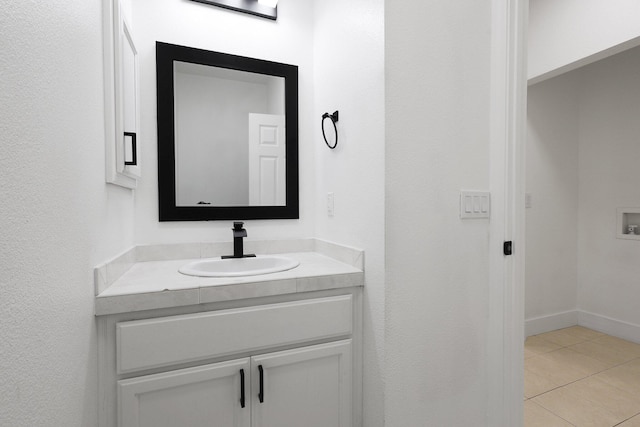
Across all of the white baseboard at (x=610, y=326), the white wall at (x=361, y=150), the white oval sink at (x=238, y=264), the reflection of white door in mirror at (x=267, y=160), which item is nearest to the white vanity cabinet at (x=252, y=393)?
the white wall at (x=361, y=150)

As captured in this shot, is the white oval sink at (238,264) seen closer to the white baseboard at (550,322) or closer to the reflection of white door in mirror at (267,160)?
the reflection of white door in mirror at (267,160)

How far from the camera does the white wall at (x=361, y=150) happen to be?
3.99 feet

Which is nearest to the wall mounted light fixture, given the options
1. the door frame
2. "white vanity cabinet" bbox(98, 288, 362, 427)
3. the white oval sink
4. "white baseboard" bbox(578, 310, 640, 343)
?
the door frame

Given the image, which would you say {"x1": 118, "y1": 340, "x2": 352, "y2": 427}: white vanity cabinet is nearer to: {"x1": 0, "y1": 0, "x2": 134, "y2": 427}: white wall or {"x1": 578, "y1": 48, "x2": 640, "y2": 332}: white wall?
{"x1": 0, "y1": 0, "x2": 134, "y2": 427}: white wall

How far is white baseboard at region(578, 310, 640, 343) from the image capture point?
2.58m

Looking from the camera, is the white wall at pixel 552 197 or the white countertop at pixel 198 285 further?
the white wall at pixel 552 197

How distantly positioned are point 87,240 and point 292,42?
1479 millimetres

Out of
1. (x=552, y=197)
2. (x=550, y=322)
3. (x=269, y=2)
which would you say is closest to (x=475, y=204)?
(x=269, y=2)

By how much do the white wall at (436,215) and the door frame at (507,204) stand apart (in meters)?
0.03

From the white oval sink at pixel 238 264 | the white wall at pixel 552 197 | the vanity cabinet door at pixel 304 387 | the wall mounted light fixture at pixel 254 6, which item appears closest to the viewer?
the vanity cabinet door at pixel 304 387

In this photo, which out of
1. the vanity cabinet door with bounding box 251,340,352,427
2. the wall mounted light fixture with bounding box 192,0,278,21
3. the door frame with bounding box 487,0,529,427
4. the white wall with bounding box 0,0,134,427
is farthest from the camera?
the wall mounted light fixture with bounding box 192,0,278,21

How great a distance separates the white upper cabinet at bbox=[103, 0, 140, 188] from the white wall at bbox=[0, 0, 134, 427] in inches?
2.9

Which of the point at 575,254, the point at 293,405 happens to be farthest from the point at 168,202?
the point at 575,254

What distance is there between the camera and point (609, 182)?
9.00 ft
